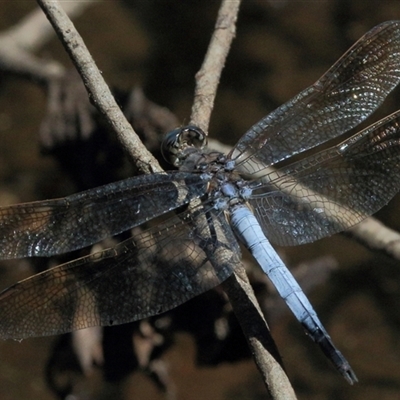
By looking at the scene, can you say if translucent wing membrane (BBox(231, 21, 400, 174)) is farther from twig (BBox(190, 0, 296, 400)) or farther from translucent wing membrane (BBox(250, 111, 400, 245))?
twig (BBox(190, 0, 296, 400))

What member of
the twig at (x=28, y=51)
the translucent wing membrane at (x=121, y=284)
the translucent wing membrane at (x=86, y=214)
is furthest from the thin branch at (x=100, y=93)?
the twig at (x=28, y=51)

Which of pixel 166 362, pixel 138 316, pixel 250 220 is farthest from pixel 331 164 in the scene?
pixel 166 362

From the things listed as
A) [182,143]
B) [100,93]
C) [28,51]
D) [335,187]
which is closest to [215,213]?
[182,143]

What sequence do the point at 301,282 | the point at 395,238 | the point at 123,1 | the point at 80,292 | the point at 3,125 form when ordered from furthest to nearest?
the point at 123,1
the point at 3,125
the point at 301,282
the point at 395,238
the point at 80,292

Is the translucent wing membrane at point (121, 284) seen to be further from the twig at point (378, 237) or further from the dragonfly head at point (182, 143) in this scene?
the twig at point (378, 237)

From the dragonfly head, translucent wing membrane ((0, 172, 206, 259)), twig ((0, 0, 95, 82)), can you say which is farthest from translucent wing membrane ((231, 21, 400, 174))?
twig ((0, 0, 95, 82))

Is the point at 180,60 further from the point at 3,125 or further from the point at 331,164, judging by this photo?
the point at 331,164

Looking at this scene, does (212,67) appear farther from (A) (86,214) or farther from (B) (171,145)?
(A) (86,214)
